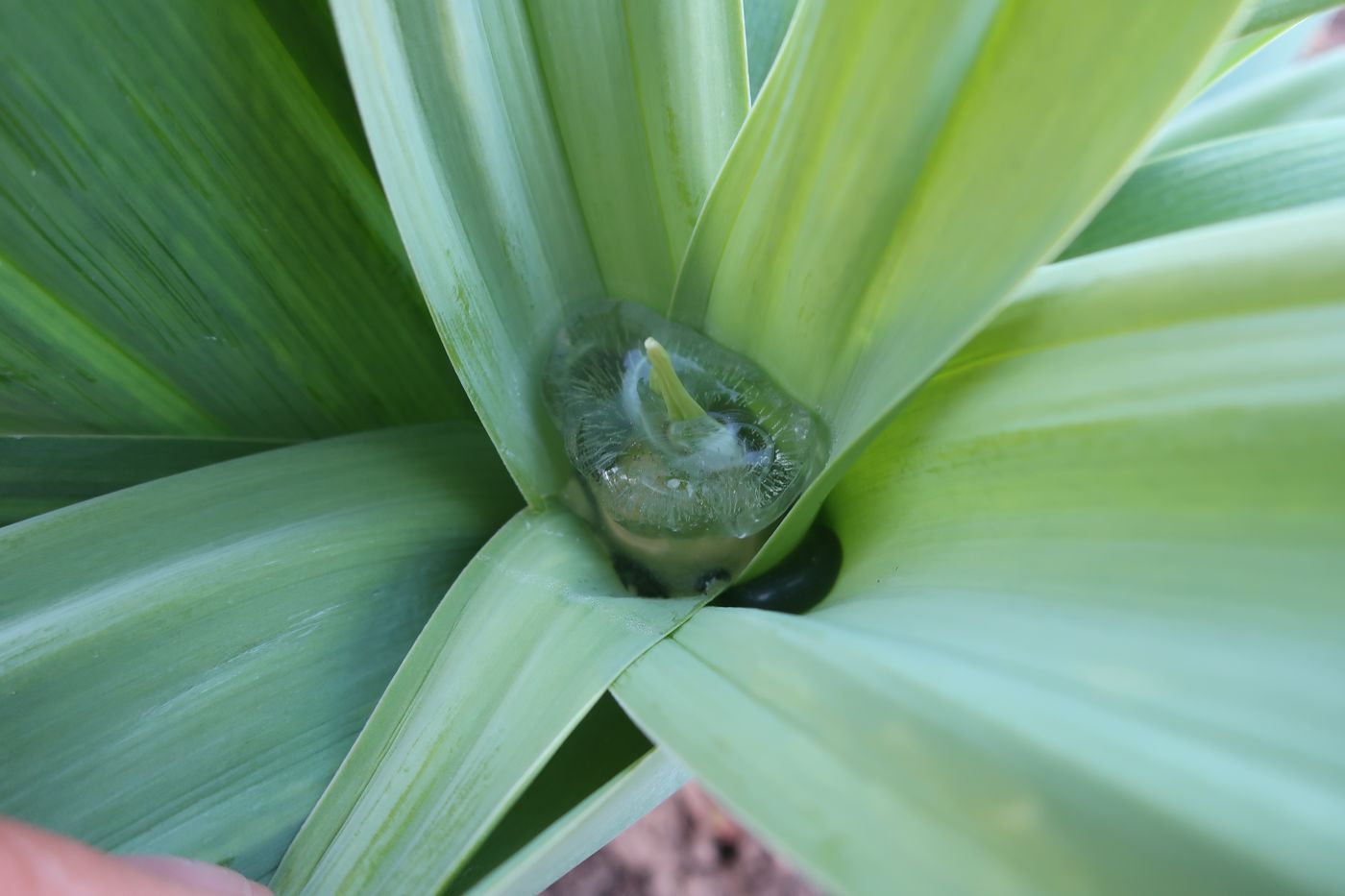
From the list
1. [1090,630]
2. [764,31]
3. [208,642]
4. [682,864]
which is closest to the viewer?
[1090,630]

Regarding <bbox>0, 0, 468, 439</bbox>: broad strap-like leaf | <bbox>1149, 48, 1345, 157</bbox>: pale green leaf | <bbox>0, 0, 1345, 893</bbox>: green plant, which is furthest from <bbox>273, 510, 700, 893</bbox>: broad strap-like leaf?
<bbox>1149, 48, 1345, 157</bbox>: pale green leaf

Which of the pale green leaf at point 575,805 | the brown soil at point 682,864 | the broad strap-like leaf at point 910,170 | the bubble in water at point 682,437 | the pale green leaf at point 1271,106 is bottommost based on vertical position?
the brown soil at point 682,864

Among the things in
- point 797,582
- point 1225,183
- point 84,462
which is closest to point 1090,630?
point 797,582

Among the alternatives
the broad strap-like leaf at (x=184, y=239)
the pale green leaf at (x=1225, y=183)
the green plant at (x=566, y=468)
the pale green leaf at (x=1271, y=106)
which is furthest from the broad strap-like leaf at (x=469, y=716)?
the pale green leaf at (x=1271, y=106)

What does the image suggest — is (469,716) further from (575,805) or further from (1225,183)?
(1225,183)

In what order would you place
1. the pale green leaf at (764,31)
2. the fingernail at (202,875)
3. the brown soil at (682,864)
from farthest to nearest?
the brown soil at (682,864)
the pale green leaf at (764,31)
the fingernail at (202,875)

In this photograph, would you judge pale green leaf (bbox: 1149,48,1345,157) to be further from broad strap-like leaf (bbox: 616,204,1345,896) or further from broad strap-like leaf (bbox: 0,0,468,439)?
broad strap-like leaf (bbox: 0,0,468,439)

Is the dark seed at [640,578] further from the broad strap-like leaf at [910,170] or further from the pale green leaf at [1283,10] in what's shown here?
the pale green leaf at [1283,10]

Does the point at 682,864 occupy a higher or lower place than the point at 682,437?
lower
